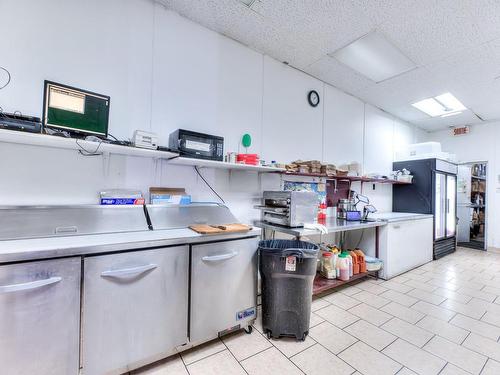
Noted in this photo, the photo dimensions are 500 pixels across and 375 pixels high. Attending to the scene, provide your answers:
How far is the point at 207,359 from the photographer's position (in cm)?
178

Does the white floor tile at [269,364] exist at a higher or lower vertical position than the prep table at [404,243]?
lower

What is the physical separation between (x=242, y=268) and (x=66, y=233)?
132 cm

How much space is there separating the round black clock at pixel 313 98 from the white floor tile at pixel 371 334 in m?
2.94

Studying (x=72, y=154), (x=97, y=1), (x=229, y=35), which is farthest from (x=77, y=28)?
(x=229, y=35)

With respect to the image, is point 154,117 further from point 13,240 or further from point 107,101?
point 13,240

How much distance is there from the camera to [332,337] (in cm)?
210

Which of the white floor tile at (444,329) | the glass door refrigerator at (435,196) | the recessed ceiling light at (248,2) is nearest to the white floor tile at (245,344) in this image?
the white floor tile at (444,329)

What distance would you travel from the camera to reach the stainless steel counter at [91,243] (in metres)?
1.25

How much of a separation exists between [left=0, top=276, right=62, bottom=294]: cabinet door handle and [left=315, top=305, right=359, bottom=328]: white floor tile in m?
2.33

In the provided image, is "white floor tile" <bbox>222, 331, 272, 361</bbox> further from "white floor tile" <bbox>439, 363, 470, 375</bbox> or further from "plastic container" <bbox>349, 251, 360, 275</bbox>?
"plastic container" <bbox>349, 251, 360, 275</bbox>

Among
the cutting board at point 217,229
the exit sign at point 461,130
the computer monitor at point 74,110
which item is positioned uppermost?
the exit sign at point 461,130

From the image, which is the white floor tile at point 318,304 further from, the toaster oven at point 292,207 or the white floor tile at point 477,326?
the white floor tile at point 477,326

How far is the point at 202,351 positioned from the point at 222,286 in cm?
53

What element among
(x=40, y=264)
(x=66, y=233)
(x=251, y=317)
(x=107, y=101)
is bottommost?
(x=251, y=317)
